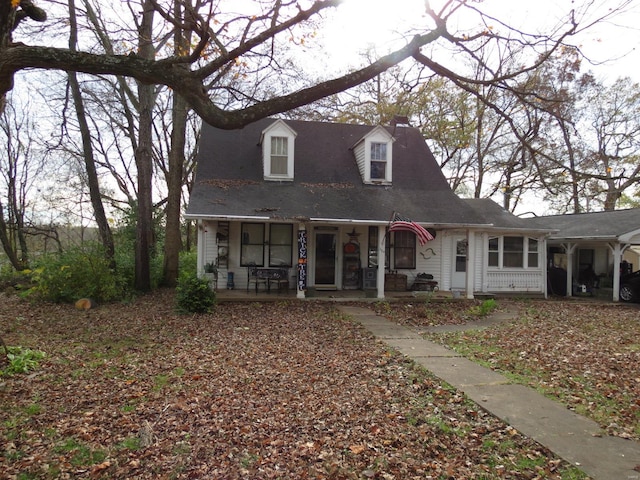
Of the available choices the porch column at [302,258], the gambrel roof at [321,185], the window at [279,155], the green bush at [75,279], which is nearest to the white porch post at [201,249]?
the gambrel roof at [321,185]

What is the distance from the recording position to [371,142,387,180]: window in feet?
52.4

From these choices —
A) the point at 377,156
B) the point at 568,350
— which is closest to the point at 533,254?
the point at 377,156

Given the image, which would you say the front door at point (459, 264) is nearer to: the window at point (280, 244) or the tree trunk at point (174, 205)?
the window at point (280, 244)

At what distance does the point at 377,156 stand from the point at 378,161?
0.62ft

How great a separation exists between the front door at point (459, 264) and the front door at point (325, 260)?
457 centimetres

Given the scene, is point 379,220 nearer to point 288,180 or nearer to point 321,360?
point 288,180

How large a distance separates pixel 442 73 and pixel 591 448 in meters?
5.68

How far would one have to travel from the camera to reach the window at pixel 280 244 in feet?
48.5

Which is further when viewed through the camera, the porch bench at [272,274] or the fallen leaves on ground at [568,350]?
the porch bench at [272,274]

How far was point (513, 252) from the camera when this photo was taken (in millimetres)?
16766

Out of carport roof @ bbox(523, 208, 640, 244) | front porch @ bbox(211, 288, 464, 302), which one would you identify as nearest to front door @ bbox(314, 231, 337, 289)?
front porch @ bbox(211, 288, 464, 302)

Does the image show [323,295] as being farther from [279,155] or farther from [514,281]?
[514,281]

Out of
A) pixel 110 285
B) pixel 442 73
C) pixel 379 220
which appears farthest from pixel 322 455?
pixel 110 285

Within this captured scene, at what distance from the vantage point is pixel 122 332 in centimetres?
894
